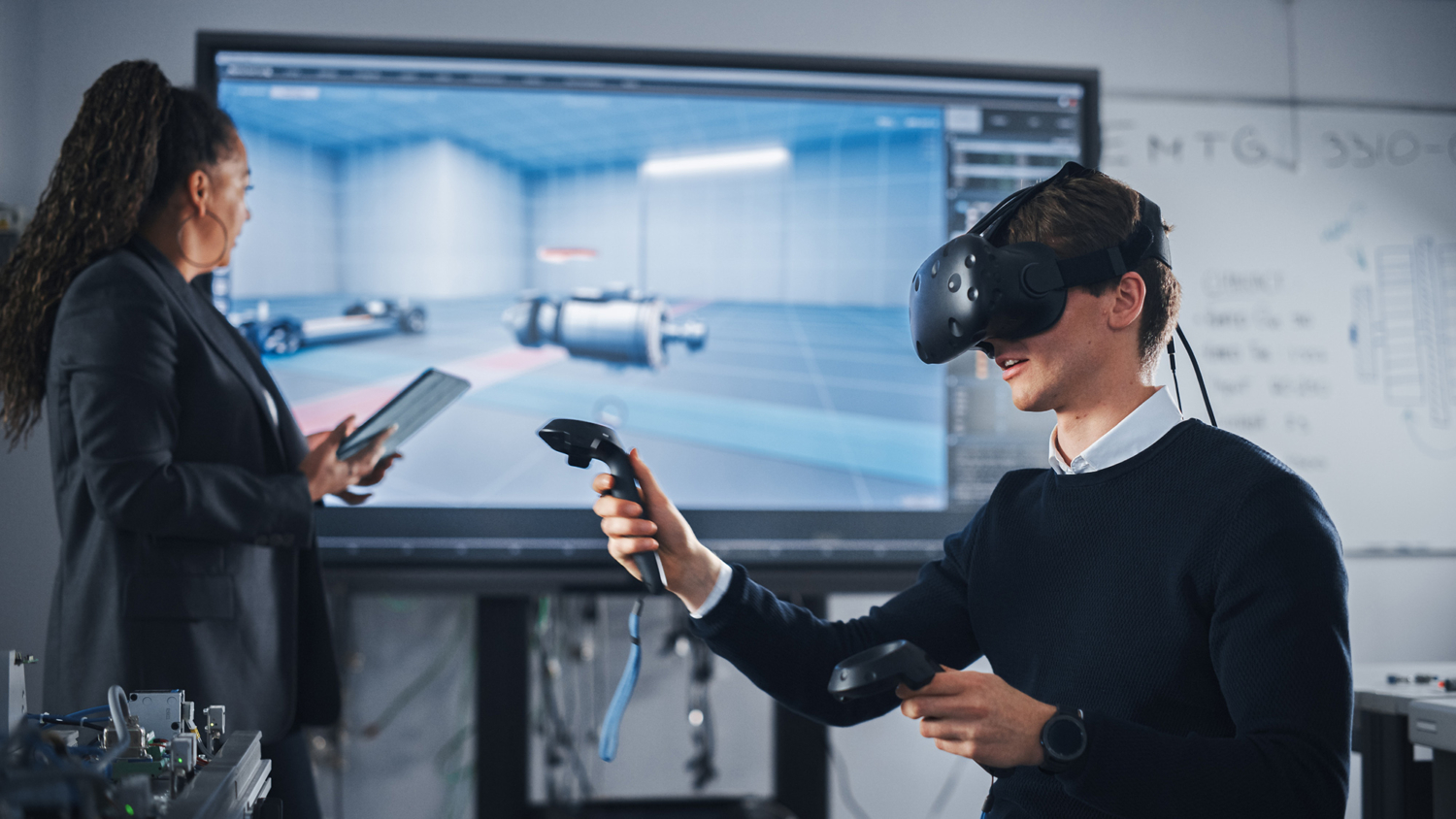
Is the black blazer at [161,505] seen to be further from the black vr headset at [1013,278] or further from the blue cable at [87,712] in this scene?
the black vr headset at [1013,278]

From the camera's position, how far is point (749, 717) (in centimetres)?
248

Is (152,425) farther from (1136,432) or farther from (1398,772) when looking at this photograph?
Result: (1398,772)

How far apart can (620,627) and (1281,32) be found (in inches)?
104

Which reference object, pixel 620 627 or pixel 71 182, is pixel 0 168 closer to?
pixel 71 182

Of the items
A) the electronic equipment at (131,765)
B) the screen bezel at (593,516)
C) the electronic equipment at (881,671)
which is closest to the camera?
the electronic equipment at (131,765)

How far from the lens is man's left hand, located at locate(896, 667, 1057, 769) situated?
0.80 metres

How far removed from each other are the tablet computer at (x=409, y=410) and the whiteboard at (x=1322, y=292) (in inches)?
79.2

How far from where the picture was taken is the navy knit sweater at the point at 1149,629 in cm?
83

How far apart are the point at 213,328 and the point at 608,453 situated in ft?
2.91

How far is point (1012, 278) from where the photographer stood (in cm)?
104

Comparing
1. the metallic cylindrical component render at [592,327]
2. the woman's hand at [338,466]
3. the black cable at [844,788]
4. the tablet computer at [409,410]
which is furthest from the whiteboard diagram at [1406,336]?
the woman's hand at [338,466]

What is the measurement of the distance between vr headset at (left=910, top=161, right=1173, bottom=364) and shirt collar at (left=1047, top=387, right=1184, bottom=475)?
15 centimetres

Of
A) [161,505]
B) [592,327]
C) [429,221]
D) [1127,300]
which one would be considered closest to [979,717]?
[1127,300]

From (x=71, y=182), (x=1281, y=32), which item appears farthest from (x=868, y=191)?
(x=71, y=182)
